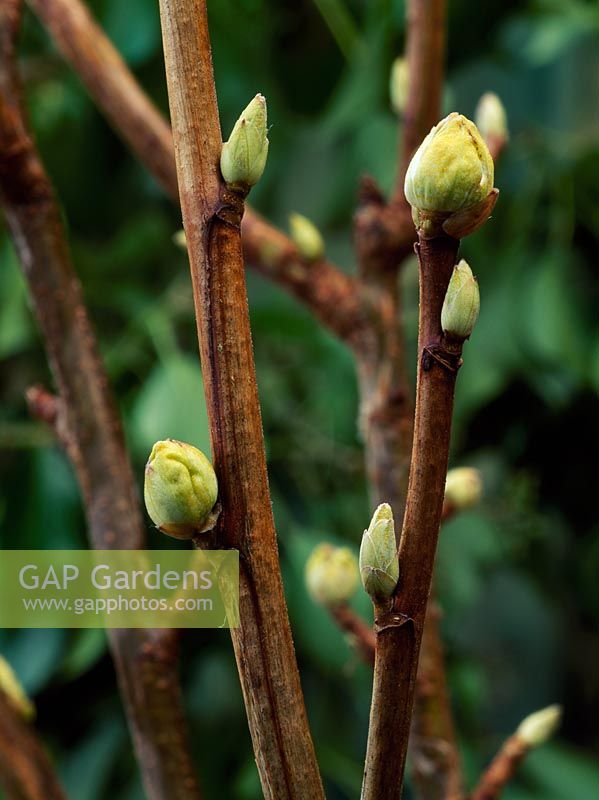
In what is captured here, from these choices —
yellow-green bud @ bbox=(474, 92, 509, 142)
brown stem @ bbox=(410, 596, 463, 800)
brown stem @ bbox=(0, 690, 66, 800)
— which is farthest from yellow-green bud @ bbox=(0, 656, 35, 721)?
yellow-green bud @ bbox=(474, 92, 509, 142)

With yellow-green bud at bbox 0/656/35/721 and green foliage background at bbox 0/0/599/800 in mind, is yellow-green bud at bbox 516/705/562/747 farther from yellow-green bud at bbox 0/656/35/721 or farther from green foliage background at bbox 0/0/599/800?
green foliage background at bbox 0/0/599/800

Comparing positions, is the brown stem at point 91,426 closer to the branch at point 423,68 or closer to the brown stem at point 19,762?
the brown stem at point 19,762

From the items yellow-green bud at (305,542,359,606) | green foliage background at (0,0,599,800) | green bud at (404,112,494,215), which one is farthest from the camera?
green foliage background at (0,0,599,800)

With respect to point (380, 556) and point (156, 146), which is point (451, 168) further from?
point (156, 146)

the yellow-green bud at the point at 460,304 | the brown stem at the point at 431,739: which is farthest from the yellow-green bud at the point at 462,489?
the yellow-green bud at the point at 460,304

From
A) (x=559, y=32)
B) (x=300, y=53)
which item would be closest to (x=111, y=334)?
(x=300, y=53)
